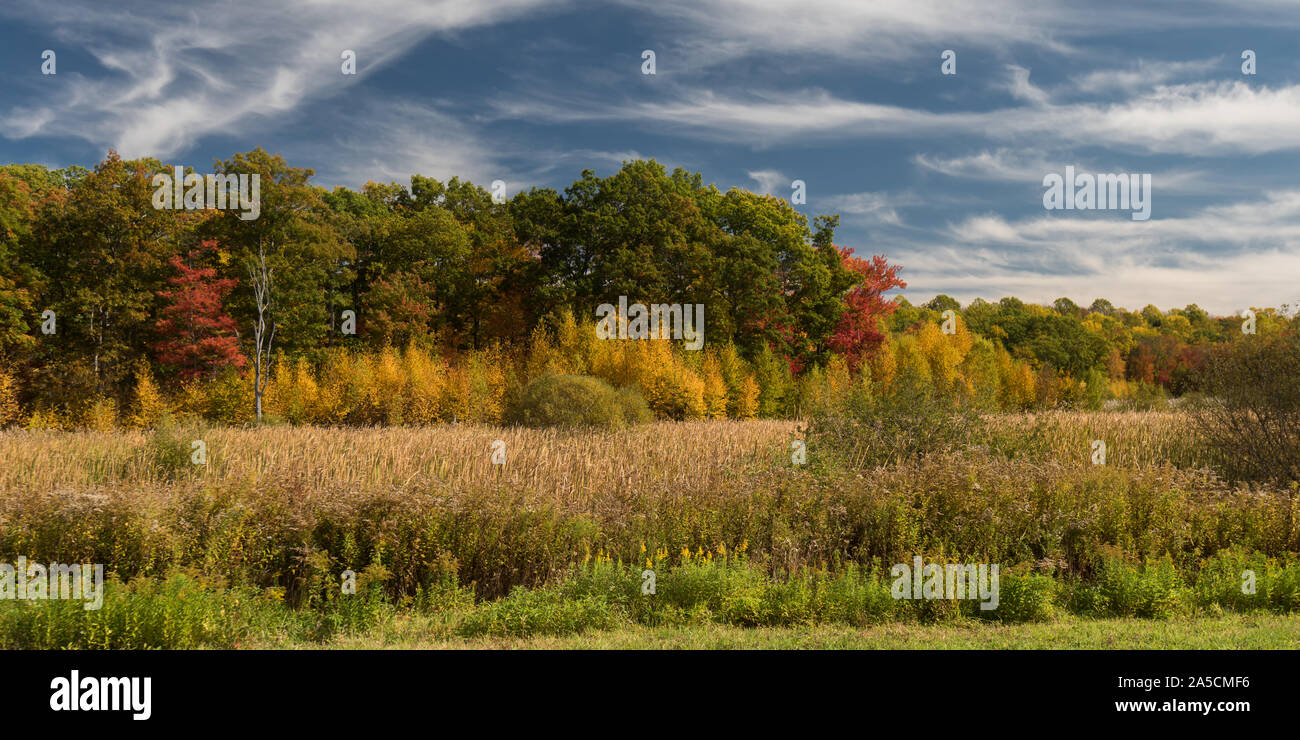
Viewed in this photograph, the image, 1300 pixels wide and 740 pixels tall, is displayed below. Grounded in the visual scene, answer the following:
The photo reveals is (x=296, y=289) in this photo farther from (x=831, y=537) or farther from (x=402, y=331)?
(x=831, y=537)

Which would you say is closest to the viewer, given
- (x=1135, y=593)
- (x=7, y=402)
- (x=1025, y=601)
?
(x=1025, y=601)

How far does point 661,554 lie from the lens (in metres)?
8.54

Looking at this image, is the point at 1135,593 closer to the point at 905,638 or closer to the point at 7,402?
the point at 905,638

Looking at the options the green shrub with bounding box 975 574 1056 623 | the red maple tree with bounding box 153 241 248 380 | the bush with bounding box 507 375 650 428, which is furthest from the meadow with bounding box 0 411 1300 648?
the red maple tree with bounding box 153 241 248 380

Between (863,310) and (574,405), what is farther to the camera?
(863,310)

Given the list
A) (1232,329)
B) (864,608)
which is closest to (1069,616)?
(864,608)

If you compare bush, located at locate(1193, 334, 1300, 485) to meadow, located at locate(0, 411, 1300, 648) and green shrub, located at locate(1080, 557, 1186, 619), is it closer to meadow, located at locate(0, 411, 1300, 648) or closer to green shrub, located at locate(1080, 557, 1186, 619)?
meadow, located at locate(0, 411, 1300, 648)

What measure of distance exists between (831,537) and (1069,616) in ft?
8.45

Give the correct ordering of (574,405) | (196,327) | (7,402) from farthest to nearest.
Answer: (196,327)
(7,402)
(574,405)

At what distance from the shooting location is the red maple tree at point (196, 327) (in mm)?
34625

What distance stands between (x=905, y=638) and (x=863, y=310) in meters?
38.8

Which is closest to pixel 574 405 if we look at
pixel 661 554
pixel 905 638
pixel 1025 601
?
pixel 661 554

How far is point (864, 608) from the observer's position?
7.30 metres

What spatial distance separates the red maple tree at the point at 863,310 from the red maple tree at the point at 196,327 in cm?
3150
